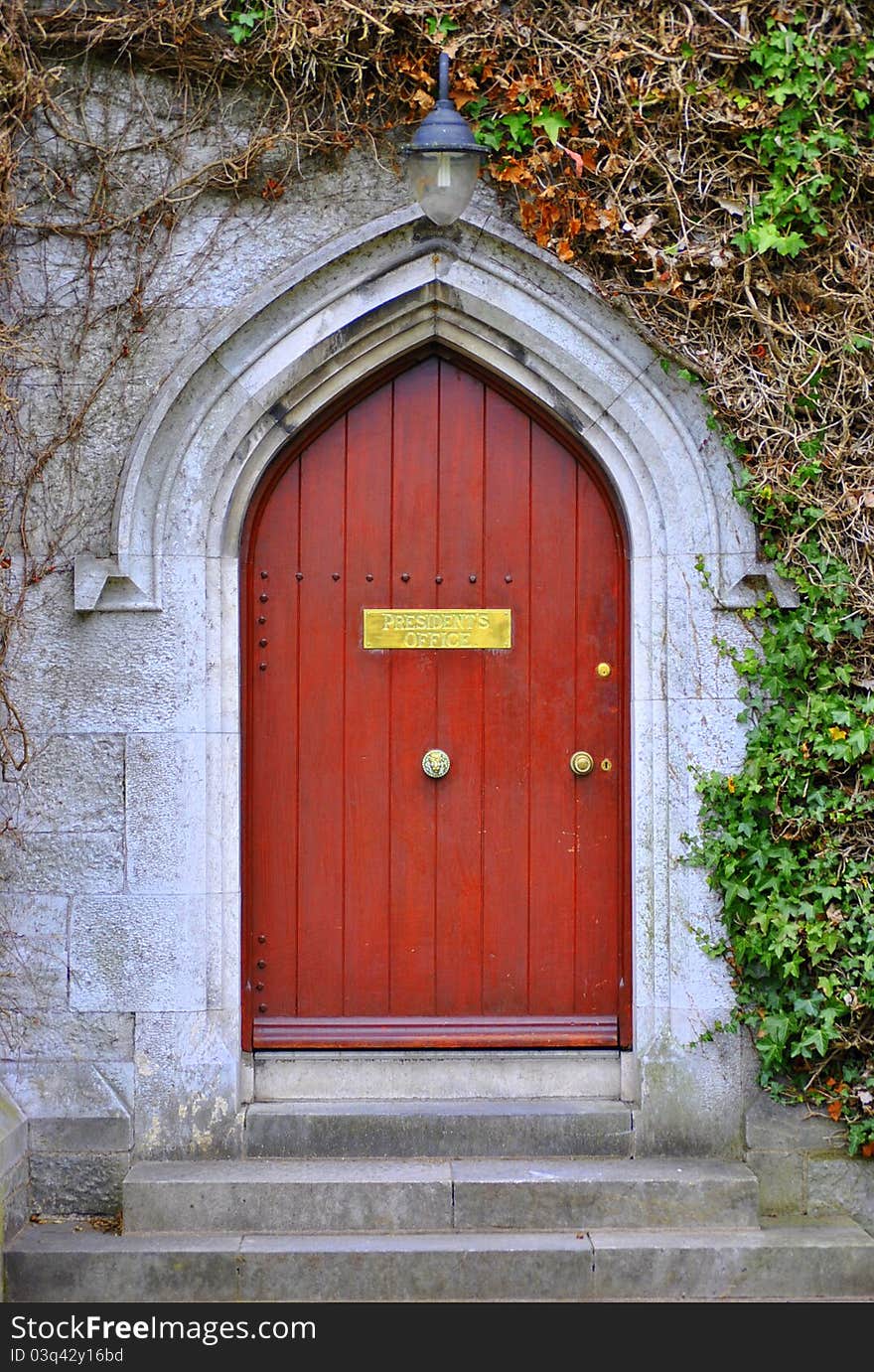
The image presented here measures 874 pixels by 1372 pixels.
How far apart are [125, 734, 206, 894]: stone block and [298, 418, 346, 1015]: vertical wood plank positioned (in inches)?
15.6

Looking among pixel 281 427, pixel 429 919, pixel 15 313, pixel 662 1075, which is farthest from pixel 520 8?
Answer: pixel 662 1075

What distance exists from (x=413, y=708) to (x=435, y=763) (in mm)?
200

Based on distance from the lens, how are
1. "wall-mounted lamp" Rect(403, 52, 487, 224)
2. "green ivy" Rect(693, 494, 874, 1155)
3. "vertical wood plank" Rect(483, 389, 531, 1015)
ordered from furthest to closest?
1. "vertical wood plank" Rect(483, 389, 531, 1015)
2. "green ivy" Rect(693, 494, 874, 1155)
3. "wall-mounted lamp" Rect(403, 52, 487, 224)

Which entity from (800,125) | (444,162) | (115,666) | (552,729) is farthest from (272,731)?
(800,125)

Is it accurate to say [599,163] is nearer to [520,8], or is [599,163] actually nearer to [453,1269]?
[520,8]

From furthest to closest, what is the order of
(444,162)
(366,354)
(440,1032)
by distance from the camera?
(440,1032) < (366,354) < (444,162)

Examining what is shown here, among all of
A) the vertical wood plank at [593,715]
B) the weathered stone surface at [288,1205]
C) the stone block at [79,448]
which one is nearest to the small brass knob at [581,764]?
the vertical wood plank at [593,715]

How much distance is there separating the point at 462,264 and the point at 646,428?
2.60 ft

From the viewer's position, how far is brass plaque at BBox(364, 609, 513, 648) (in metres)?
4.62

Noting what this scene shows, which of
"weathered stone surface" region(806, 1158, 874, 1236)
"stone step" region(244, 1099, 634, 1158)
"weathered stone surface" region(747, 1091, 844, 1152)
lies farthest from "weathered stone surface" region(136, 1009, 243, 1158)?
"weathered stone surface" region(806, 1158, 874, 1236)

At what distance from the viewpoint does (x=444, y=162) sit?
12.9 ft

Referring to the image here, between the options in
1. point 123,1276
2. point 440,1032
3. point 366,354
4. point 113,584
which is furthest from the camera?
point 440,1032

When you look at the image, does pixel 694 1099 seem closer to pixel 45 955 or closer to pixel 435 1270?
pixel 435 1270

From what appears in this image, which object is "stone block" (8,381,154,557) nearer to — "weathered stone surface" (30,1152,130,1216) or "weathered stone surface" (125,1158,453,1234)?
"weathered stone surface" (30,1152,130,1216)
